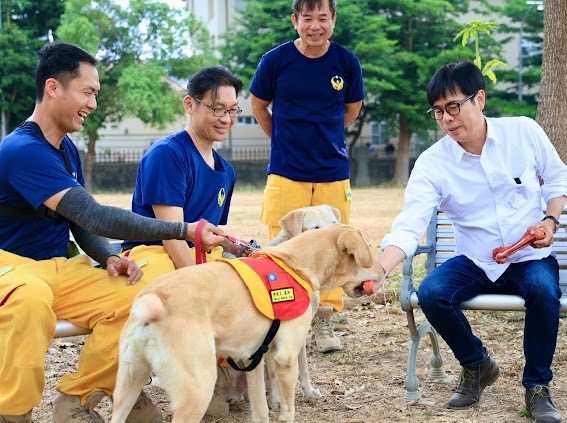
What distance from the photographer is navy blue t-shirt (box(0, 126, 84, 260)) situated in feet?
12.9

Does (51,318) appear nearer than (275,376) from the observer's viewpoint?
Yes

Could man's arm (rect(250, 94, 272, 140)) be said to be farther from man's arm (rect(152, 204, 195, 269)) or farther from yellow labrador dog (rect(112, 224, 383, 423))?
yellow labrador dog (rect(112, 224, 383, 423))

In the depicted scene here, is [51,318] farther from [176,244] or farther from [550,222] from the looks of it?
[550,222]

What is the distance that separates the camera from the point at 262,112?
630cm

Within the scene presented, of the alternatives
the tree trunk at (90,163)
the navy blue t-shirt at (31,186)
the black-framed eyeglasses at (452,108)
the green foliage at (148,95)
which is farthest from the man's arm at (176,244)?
the tree trunk at (90,163)

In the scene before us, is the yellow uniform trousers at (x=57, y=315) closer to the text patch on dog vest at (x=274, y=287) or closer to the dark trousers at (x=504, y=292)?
the text patch on dog vest at (x=274, y=287)

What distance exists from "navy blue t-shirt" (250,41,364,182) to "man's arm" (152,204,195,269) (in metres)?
1.66

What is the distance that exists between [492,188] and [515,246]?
0.38 meters

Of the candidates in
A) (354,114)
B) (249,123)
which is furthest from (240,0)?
(354,114)

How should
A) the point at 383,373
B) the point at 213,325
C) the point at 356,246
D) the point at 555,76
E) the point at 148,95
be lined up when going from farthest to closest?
the point at 148,95 < the point at 555,76 < the point at 383,373 < the point at 356,246 < the point at 213,325

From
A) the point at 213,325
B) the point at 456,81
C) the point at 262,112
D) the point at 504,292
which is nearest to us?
the point at 213,325

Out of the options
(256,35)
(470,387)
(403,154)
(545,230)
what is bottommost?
(403,154)

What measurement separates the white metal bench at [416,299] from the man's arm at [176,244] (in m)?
1.27

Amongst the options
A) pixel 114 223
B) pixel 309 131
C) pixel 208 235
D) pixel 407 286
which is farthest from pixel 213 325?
pixel 309 131
